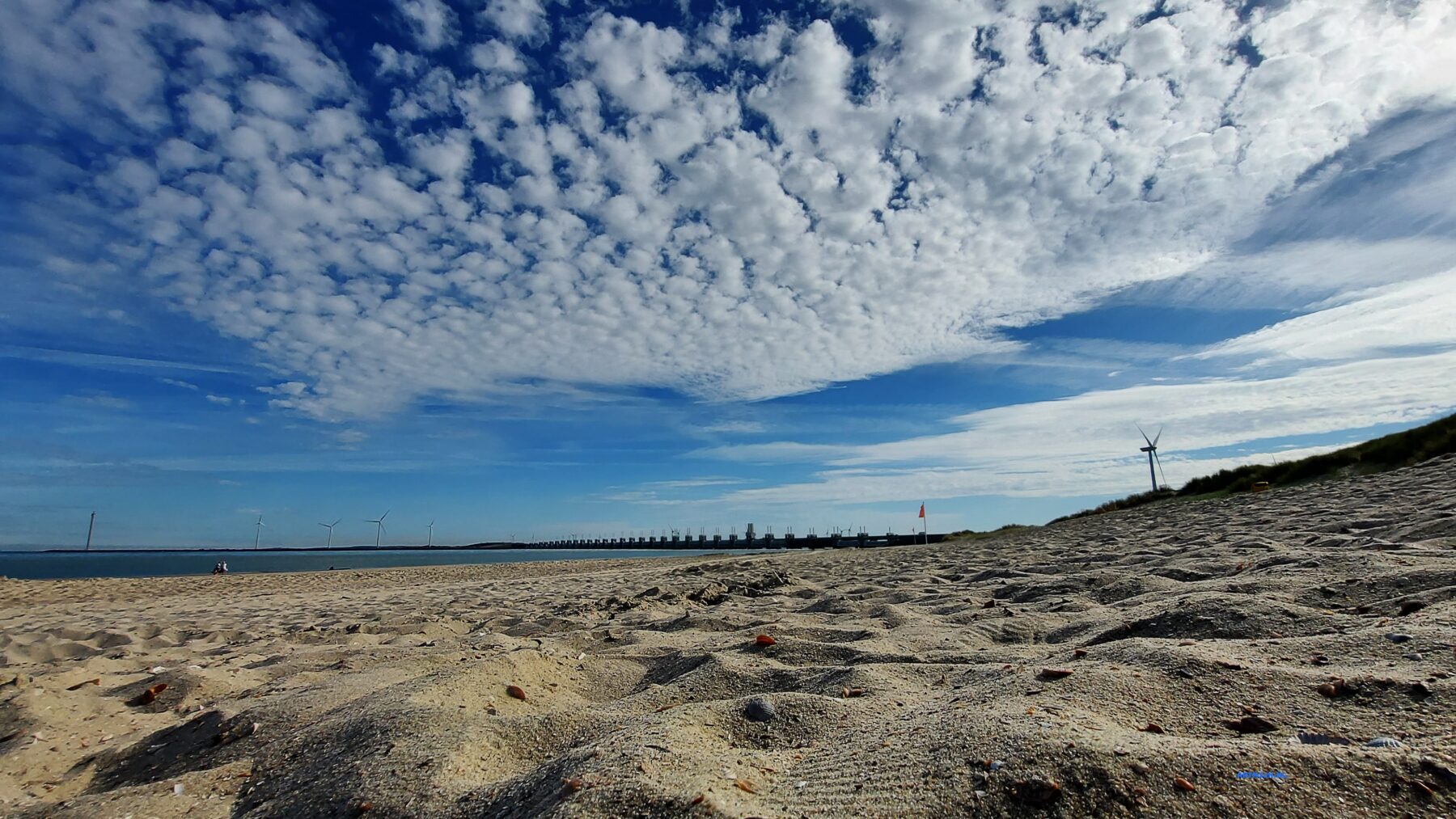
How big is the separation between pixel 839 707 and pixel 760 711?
30 centimetres

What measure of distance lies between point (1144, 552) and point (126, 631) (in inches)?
397

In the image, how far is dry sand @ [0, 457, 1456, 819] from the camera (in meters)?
1.63

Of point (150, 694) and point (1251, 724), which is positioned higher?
point (1251, 724)

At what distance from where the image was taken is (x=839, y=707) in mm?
2467

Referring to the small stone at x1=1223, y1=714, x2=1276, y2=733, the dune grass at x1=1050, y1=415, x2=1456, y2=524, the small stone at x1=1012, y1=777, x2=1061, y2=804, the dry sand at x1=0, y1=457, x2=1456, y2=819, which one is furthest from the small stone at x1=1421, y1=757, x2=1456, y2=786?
the dune grass at x1=1050, y1=415, x2=1456, y2=524

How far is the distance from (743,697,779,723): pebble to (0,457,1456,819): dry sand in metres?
0.03

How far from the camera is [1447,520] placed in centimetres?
520

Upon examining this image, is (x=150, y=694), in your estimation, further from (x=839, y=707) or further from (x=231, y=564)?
(x=231, y=564)

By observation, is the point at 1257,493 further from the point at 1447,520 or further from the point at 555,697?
the point at 555,697

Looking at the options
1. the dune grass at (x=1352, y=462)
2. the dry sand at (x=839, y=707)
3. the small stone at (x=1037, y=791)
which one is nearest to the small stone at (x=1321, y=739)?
the dry sand at (x=839, y=707)

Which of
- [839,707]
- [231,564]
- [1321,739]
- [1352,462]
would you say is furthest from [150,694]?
[231,564]

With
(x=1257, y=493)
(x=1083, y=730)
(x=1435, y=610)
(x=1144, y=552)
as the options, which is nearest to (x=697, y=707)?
(x=1083, y=730)

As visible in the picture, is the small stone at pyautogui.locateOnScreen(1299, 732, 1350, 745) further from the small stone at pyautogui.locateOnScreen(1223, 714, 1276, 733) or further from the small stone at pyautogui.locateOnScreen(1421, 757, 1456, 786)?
the small stone at pyautogui.locateOnScreen(1421, 757, 1456, 786)

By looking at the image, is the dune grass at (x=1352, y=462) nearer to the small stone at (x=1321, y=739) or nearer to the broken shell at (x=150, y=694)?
the small stone at (x=1321, y=739)
